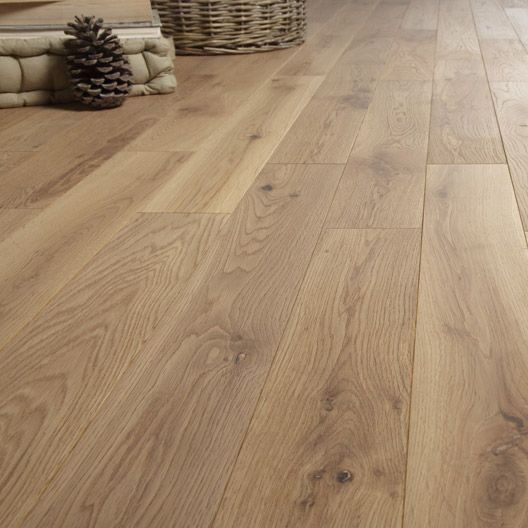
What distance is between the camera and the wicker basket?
2531mm

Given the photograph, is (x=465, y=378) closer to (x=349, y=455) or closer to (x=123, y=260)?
(x=349, y=455)

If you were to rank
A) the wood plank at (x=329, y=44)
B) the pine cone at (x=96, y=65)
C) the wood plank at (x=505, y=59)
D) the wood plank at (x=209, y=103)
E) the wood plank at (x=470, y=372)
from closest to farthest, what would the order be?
the wood plank at (x=470, y=372) → the wood plank at (x=209, y=103) → the pine cone at (x=96, y=65) → the wood plank at (x=505, y=59) → the wood plank at (x=329, y=44)

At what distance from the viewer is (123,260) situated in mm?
1155

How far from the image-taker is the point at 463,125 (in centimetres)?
174

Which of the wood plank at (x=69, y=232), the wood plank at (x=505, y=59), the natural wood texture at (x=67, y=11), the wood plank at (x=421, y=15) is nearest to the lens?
the wood plank at (x=69, y=232)

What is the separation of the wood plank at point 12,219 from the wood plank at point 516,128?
0.77m

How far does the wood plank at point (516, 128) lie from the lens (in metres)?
1.37

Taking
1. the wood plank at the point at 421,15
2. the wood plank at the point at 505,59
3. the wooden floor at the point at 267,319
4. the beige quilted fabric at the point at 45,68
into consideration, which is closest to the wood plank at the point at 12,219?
the wooden floor at the point at 267,319

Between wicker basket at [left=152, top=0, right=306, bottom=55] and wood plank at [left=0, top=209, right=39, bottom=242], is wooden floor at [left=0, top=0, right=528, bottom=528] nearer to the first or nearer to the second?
wood plank at [left=0, top=209, right=39, bottom=242]

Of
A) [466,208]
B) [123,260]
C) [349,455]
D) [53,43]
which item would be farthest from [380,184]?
[53,43]

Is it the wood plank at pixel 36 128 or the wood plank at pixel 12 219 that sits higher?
the wood plank at pixel 12 219

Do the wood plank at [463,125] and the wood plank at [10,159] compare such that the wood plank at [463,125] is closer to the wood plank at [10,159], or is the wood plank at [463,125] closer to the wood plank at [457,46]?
the wood plank at [457,46]

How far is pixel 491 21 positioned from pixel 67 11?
172 centimetres

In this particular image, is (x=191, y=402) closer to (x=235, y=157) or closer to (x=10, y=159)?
(x=235, y=157)
